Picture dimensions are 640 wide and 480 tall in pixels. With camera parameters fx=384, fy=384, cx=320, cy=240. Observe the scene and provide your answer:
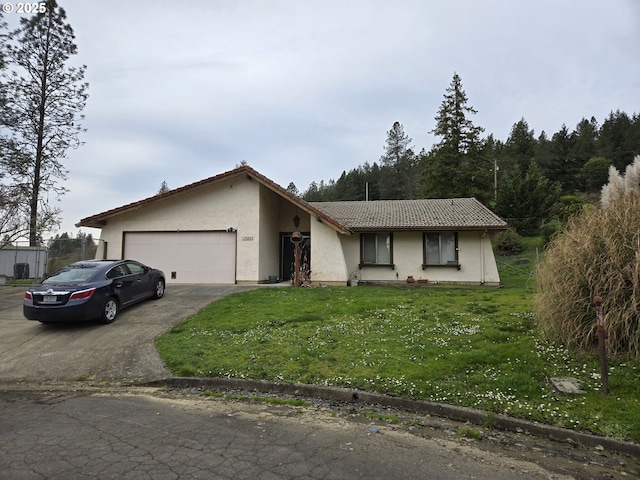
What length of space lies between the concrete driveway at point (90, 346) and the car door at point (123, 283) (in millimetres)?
437

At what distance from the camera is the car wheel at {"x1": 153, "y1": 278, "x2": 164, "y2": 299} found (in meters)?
12.4

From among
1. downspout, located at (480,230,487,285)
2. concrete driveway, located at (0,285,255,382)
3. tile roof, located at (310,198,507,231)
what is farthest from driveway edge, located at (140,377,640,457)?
downspout, located at (480,230,487,285)

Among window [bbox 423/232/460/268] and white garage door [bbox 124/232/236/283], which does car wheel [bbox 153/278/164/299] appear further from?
window [bbox 423/232/460/268]

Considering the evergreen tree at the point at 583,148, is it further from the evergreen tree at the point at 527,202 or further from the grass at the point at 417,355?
the grass at the point at 417,355

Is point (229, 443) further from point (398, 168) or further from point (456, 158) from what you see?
point (398, 168)

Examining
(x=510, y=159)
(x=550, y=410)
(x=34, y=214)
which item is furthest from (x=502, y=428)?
(x=510, y=159)

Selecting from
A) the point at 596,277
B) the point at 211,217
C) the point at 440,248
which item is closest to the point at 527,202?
the point at 440,248

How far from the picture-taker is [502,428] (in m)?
4.46

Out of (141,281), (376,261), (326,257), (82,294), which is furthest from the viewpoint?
(376,261)

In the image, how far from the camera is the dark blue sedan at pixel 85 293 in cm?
899

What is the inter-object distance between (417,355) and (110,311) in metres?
7.81

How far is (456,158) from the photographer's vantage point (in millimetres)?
36125

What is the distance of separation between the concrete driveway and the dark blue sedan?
0.39 meters

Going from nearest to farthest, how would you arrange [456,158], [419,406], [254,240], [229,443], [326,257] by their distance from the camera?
1. [229,443]
2. [419,406]
3. [326,257]
4. [254,240]
5. [456,158]
